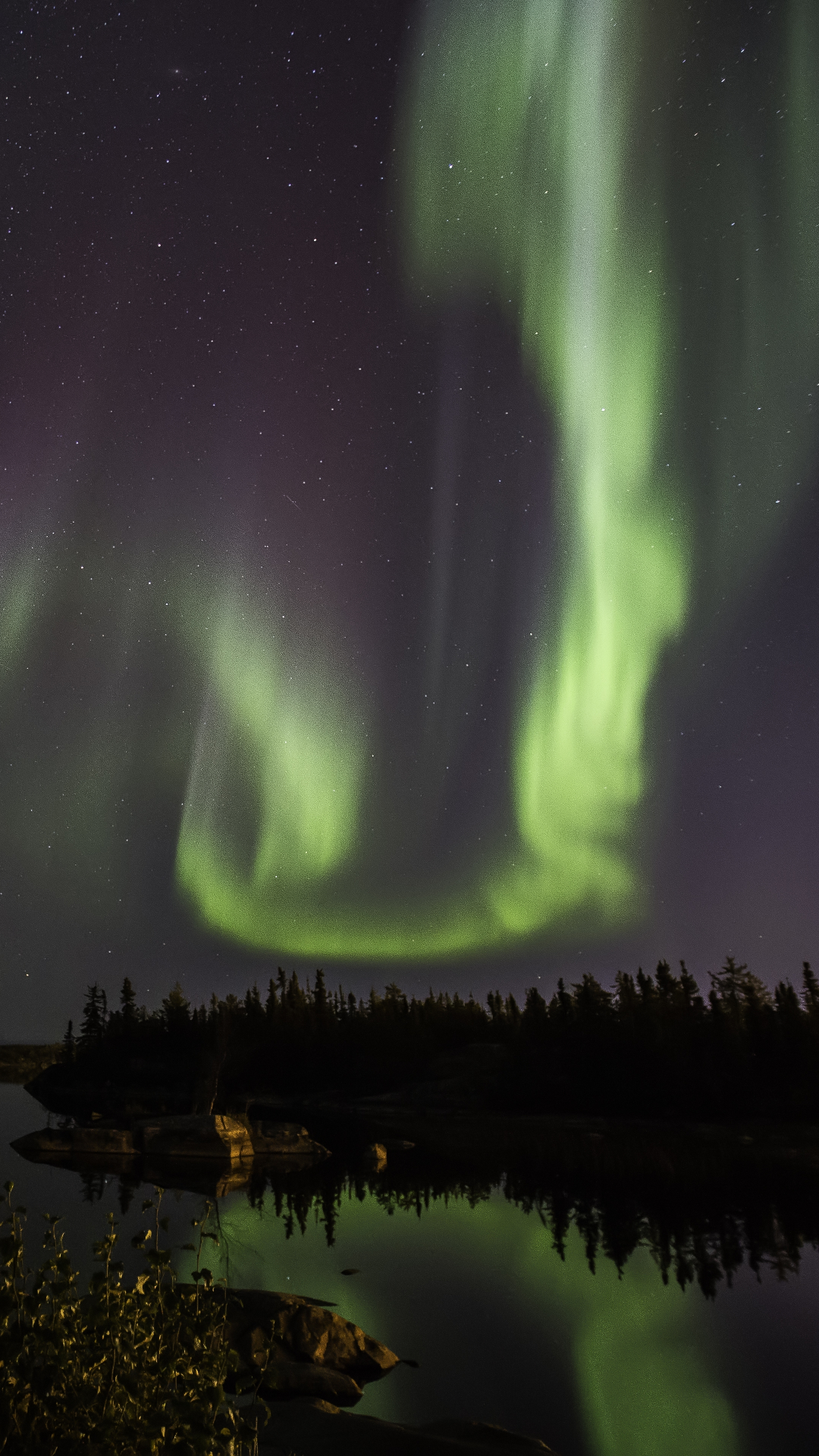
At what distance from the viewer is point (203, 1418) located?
4.98 metres

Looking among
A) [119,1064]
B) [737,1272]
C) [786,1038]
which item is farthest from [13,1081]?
[737,1272]

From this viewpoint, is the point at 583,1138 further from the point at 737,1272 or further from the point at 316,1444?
the point at 316,1444

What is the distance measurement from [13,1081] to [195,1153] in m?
146

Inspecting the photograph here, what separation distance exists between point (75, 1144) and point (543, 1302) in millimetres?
46666

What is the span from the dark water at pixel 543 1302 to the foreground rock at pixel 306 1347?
633mm

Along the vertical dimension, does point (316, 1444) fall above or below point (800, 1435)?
above

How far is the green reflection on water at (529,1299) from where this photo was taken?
19.5 meters

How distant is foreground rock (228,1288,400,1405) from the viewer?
17.4m

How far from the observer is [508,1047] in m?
134

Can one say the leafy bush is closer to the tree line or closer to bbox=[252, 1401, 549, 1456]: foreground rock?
bbox=[252, 1401, 549, 1456]: foreground rock

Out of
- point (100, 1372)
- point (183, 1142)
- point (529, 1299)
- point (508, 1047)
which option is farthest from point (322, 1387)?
point (508, 1047)

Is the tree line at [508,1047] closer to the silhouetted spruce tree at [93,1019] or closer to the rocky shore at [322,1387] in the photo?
the silhouetted spruce tree at [93,1019]

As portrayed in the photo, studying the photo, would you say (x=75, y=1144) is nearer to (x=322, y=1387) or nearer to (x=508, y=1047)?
(x=322, y=1387)

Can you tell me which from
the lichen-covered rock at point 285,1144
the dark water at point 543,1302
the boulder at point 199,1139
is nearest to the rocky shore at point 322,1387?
the dark water at point 543,1302
